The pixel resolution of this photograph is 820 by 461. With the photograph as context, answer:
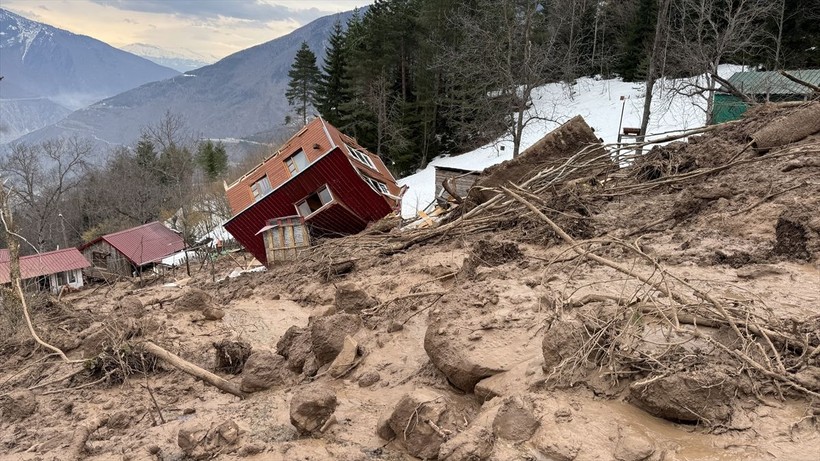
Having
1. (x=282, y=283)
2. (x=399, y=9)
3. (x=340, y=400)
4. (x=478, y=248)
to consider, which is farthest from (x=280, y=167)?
(x=399, y=9)

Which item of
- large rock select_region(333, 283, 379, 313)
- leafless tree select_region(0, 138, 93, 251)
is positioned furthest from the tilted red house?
leafless tree select_region(0, 138, 93, 251)

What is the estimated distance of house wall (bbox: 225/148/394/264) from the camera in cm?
1619

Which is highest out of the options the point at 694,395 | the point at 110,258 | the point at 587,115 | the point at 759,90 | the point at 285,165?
the point at 759,90

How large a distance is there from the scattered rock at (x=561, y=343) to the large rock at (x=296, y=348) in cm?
236

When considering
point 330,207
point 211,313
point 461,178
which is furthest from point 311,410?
point 461,178

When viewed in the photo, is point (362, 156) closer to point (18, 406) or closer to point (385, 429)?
point (18, 406)

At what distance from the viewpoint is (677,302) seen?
3256mm

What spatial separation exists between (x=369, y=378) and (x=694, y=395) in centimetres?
237

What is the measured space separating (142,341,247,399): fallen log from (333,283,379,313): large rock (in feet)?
4.83

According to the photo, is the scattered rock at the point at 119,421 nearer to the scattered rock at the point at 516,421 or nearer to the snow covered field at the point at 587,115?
the scattered rock at the point at 516,421

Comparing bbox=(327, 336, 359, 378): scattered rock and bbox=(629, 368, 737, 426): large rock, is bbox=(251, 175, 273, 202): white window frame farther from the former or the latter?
bbox=(629, 368, 737, 426): large rock

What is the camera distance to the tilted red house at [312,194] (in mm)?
16203

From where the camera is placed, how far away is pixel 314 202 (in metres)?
16.9

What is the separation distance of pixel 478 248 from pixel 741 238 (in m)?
2.61
